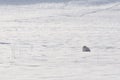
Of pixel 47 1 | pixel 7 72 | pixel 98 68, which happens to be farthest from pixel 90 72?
pixel 47 1

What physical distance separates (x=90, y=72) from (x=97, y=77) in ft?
1.63

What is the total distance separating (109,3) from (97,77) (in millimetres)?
27042

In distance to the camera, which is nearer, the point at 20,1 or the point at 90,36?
the point at 90,36

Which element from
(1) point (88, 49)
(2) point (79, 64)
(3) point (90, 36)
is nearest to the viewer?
(2) point (79, 64)

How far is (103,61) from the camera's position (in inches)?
335

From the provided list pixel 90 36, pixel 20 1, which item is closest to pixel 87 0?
pixel 20 1

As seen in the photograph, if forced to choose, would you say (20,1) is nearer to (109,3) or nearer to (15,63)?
(109,3)

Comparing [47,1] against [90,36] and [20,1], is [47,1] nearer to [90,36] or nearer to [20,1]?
[20,1]

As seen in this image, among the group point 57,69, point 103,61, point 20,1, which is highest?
point 20,1

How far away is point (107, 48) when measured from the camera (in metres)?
10.7

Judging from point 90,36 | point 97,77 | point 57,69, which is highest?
point 90,36

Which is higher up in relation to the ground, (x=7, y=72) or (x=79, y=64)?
(x=79, y=64)

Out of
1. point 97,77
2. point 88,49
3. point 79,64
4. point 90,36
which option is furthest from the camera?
point 90,36

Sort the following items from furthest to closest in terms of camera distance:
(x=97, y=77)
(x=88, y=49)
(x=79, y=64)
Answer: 1. (x=88, y=49)
2. (x=79, y=64)
3. (x=97, y=77)
